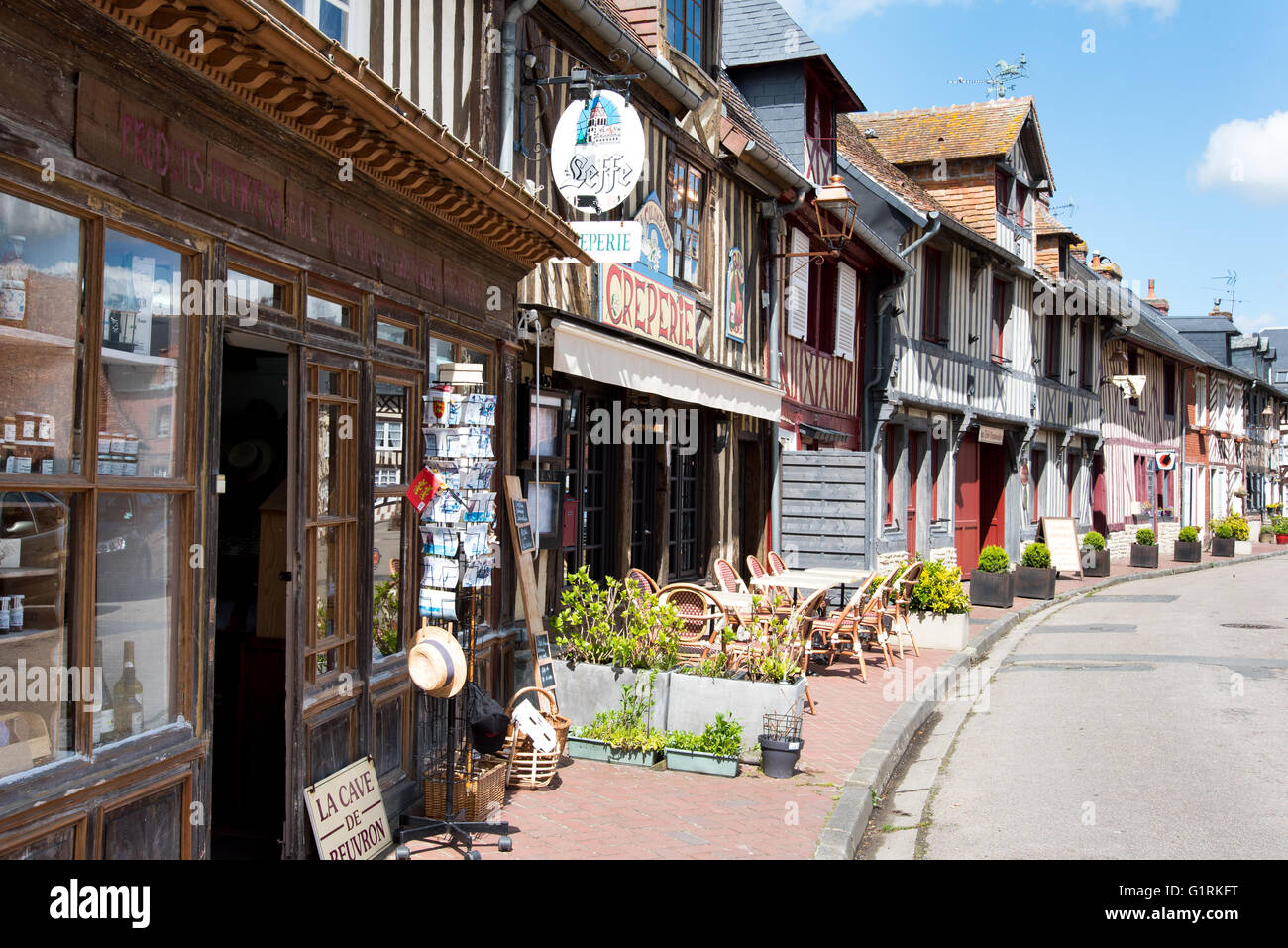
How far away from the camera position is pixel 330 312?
4.79m

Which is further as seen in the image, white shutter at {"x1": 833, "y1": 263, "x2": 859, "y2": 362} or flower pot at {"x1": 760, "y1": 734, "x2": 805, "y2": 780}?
white shutter at {"x1": 833, "y1": 263, "x2": 859, "y2": 362}

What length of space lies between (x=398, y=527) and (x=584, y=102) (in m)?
3.23

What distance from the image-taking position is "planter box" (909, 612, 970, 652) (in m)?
11.9

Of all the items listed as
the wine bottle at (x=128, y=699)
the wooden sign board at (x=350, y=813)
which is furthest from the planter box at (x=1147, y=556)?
the wine bottle at (x=128, y=699)

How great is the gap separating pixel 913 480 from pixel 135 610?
616 inches

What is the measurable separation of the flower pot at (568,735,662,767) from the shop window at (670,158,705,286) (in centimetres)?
482

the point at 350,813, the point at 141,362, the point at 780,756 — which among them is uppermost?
the point at 141,362

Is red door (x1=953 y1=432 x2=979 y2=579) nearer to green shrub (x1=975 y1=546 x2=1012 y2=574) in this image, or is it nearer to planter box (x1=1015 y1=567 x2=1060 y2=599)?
planter box (x1=1015 y1=567 x2=1060 y2=599)

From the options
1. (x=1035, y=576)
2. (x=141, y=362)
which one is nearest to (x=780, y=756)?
(x=141, y=362)

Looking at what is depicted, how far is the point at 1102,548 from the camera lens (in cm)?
2233

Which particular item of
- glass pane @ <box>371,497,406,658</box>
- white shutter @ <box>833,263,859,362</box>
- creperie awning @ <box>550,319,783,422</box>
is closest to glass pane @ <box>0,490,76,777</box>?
glass pane @ <box>371,497,406,658</box>

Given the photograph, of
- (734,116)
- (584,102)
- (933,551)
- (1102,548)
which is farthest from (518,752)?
(1102,548)

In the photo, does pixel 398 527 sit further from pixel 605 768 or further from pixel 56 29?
pixel 56 29

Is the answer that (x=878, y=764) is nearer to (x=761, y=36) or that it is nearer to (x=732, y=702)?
(x=732, y=702)
